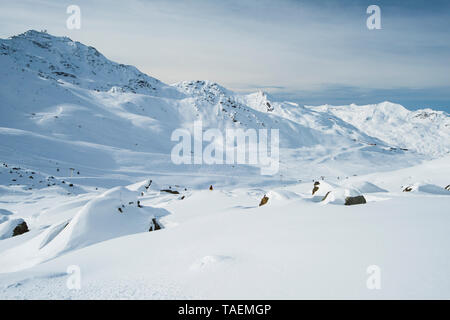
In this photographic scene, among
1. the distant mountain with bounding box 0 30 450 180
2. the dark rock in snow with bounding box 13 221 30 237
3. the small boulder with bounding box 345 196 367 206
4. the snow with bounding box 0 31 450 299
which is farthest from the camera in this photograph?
the distant mountain with bounding box 0 30 450 180

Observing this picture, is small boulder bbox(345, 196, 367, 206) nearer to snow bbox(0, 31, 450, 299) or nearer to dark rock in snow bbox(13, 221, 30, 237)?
snow bbox(0, 31, 450, 299)

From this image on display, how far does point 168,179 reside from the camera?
→ 35969 millimetres

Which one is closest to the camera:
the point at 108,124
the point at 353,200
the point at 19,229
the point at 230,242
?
the point at 230,242

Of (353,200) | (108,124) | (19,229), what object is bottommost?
(19,229)

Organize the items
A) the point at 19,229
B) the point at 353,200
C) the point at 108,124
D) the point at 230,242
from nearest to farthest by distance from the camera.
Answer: the point at 230,242
the point at 353,200
the point at 19,229
the point at 108,124

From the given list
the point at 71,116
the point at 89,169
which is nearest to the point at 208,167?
the point at 89,169

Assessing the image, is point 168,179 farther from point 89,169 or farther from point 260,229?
point 260,229

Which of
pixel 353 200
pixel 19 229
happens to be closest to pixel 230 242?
pixel 353 200

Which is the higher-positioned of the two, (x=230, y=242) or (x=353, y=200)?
(x=353, y=200)

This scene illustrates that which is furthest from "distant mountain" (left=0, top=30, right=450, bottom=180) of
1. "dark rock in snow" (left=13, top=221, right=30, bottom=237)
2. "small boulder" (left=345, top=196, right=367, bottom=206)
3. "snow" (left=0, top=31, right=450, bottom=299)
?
"small boulder" (left=345, top=196, right=367, bottom=206)

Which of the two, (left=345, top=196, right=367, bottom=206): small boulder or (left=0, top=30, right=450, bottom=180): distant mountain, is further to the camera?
(left=0, top=30, right=450, bottom=180): distant mountain

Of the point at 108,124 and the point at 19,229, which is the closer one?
the point at 19,229

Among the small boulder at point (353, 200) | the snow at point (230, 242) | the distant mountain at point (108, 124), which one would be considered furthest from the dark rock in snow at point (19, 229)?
the distant mountain at point (108, 124)

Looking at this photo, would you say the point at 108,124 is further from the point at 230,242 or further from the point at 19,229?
the point at 230,242
